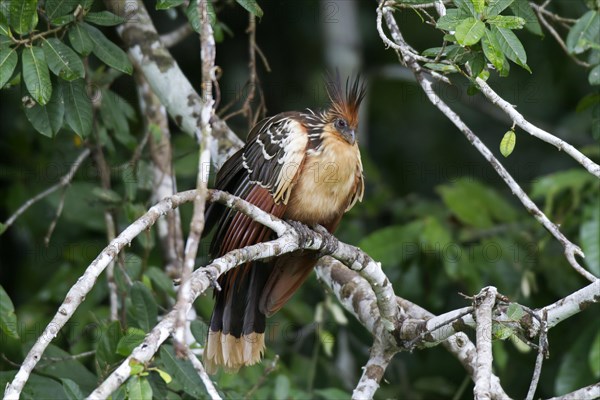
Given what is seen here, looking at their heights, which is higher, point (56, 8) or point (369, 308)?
point (56, 8)

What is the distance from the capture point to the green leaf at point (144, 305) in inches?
136

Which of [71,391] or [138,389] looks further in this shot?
[71,391]

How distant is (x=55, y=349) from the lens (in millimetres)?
3570

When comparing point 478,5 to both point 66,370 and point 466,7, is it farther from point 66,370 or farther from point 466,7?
point 66,370

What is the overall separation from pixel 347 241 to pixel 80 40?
232 centimetres

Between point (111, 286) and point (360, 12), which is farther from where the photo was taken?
point (360, 12)

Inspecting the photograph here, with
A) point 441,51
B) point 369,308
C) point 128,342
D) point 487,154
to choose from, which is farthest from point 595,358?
point 128,342

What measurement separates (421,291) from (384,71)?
2.03 metres

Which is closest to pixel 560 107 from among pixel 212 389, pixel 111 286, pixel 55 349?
pixel 111 286

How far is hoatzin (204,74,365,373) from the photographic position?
3.64 m

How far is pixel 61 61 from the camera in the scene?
3.23 metres

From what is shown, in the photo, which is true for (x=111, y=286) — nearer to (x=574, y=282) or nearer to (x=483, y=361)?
(x=483, y=361)

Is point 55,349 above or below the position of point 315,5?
below

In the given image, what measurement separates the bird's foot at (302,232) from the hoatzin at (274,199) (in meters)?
0.07
